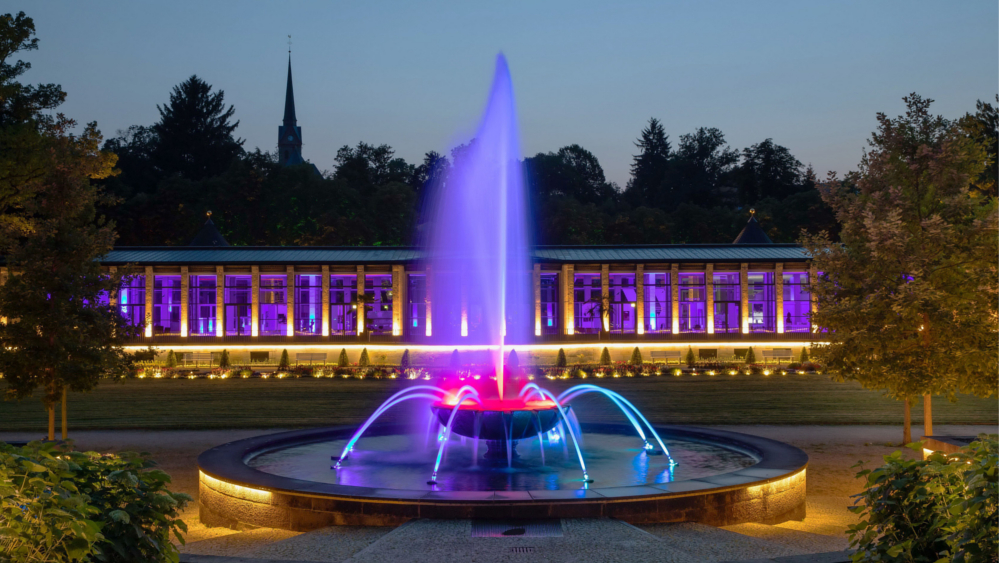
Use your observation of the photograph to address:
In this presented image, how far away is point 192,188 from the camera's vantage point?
79.9 m

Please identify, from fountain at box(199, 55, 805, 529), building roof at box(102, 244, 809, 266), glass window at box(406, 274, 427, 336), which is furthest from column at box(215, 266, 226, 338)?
fountain at box(199, 55, 805, 529)

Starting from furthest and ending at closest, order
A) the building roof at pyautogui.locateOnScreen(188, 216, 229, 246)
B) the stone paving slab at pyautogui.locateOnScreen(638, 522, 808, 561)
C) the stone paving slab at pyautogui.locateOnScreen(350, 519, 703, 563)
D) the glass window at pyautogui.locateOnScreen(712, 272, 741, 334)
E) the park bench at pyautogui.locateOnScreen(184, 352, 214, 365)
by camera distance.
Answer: the building roof at pyautogui.locateOnScreen(188, 216, 229, 246), the glass window at pyautogui.locateOnScreen(712, 272, 741, 334), the park bench at pyautogui.locateOnScreen(184, 352, 214, 365), the stone paving slab at pyautogui.locateOnScreen(638, 522, 808, 561), the stone paving slab at pyautogui.locateOnScreen(350, 519, 703, 563)

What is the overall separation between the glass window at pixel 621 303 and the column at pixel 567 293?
2.59m

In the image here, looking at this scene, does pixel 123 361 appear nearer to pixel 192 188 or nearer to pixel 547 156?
pixel 192 188

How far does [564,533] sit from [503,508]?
873mm

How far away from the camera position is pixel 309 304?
173ft

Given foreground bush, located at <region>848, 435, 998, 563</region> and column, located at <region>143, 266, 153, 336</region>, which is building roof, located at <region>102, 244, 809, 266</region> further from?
foreground bush, located at <region>848, 435, 998, 563</region>

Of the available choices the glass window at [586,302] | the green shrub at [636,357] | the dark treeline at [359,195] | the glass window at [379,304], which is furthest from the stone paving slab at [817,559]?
the dark treeline at [359,195]

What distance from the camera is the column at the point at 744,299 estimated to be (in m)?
50.2

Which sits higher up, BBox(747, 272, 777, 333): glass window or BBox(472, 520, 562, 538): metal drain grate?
BBox(747, 272, 777, 333): glass window

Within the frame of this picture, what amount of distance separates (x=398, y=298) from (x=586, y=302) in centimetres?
1148

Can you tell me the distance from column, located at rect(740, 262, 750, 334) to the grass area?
1537cm

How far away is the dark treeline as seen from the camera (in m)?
77.9

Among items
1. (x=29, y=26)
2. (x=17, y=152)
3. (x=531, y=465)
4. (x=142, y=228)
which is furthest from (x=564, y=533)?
(x=142, y=228)
